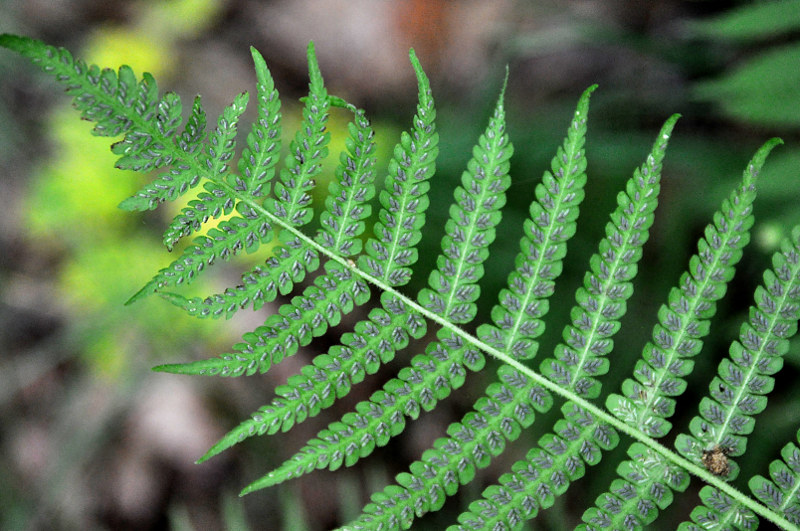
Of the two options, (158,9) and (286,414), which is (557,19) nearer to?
(158,9)

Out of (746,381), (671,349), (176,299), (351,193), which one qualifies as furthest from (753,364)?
(176,299)

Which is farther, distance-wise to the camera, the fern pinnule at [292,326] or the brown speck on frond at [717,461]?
the brown speck on frond at [717,461]

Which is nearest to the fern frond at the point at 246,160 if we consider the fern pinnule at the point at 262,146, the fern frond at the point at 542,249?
the fern pinnule at the point at 262,146

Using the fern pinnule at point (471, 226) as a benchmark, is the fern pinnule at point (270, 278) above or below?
below

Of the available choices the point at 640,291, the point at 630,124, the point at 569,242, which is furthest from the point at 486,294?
the point at 630,124

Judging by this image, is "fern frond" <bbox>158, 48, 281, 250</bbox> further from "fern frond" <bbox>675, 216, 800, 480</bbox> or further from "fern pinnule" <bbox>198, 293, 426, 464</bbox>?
"fern frond" <bbox>675, 216, 800, 480</bbox>

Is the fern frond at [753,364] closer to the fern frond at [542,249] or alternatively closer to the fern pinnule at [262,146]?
the fern frond at [542,249]

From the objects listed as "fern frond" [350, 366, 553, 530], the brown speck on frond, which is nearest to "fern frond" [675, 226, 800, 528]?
the brown speck on frond
